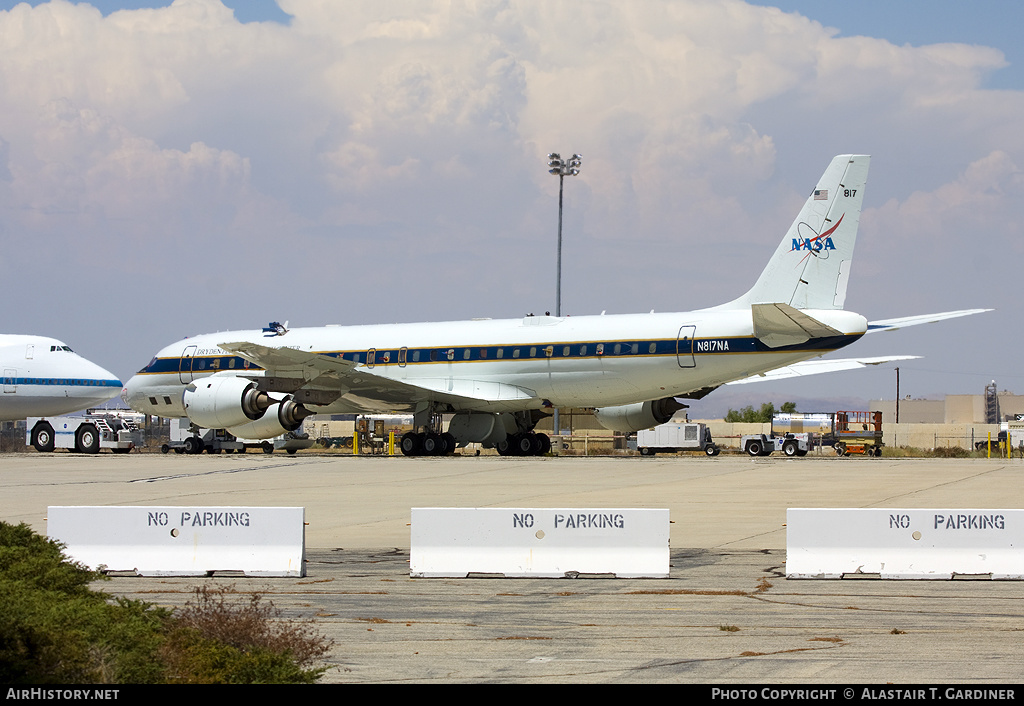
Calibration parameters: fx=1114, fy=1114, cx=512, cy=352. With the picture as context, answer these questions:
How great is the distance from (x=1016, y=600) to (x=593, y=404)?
83.0 feet

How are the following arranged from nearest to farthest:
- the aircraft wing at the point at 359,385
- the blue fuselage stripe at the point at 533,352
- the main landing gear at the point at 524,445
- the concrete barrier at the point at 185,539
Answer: the concrete barrier at the point at 185,539 < the blue fuselage stripe at the point at 533,352 < the aircraft wing at the point at 359,385 < the main landing gear at the point at 524,445

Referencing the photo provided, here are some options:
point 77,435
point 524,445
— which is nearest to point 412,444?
point 524,445

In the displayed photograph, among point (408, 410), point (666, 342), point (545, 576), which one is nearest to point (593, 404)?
point (666, 342)

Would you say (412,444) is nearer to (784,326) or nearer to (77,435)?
(784,326)

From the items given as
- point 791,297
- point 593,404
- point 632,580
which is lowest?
point 632,580

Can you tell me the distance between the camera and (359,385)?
1427 inches

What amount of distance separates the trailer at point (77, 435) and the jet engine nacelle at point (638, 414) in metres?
20.4

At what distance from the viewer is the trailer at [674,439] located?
52.8 meters

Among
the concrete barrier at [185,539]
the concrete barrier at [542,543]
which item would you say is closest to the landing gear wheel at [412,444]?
the concrete barrier at [185,539]

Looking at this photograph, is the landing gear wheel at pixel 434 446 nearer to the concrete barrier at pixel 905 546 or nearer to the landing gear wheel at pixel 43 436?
the landing gear wheel at pixel 43 436

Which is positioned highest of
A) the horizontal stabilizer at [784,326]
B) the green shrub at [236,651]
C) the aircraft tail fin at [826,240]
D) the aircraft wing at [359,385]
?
the aircraft tail fin at [826,240]
